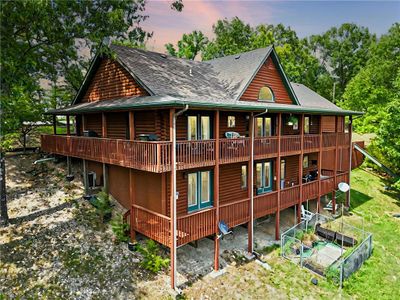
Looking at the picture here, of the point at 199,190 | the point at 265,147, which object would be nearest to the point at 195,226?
the point at 199,190

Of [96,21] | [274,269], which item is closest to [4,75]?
[96,21]

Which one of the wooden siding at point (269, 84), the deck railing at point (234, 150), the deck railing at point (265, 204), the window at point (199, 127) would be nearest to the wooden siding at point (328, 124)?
the wooden siding at point (269, 84)

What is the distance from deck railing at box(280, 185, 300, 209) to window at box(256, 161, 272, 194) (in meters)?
1.62

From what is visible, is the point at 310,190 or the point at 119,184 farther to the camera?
the point at 310,190

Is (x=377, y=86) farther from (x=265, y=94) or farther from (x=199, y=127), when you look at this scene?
(x=199, y=127)

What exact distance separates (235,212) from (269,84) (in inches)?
350

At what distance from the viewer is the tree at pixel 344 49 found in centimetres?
5359

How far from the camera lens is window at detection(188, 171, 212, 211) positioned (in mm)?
13172

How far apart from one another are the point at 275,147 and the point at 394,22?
132 ft

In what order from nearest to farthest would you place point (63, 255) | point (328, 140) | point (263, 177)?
point (63, 255) < point (263, 177) < point (328, 140)

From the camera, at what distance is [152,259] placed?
1123 cm

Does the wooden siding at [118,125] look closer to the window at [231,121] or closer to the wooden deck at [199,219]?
the wooden deck at [199,219]

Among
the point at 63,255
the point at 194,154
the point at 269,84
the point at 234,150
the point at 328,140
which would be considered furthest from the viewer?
the point at 328,140

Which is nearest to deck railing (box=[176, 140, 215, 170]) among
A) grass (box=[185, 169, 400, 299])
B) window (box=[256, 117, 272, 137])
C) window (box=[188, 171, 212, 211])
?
window (box=[188, 171, 212, 211])
